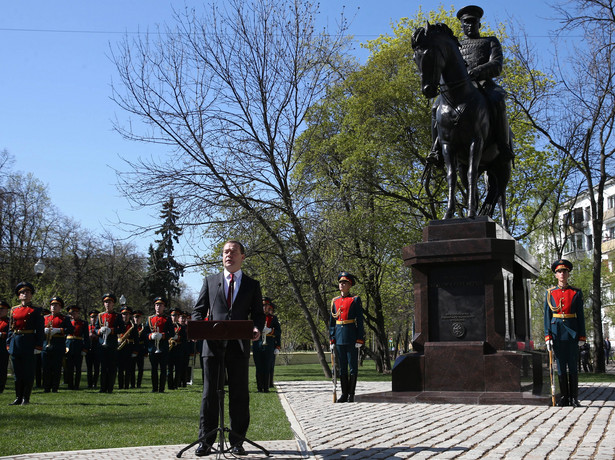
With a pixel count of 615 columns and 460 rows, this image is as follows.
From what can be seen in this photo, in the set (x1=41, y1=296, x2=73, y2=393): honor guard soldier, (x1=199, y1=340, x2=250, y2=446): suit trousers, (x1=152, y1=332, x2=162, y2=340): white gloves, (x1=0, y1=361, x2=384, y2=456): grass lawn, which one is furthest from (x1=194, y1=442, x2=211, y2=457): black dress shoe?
(x1=41, y1=296, x2=73, y2=393): honor guard soldier

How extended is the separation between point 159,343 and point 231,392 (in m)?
11.0

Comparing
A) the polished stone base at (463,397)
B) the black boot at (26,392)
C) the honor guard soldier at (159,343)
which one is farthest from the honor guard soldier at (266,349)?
the polished stone base at (463,397)

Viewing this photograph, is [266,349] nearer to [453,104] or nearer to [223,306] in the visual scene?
[453,104]

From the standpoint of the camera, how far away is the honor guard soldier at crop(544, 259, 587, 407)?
1040 centimetres

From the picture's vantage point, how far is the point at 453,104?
38.6 feet

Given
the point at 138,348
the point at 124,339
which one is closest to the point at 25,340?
the point at 124,339

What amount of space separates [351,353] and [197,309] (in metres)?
5.78

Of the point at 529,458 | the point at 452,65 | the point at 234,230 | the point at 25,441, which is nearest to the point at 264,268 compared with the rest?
the point at 234,230

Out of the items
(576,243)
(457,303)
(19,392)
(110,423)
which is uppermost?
(576,243)

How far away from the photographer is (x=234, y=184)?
20.4 meters

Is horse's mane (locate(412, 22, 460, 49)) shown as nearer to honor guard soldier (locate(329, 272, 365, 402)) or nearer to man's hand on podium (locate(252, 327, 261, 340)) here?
honor guard soldier (locate(329, 272, 365, 402))

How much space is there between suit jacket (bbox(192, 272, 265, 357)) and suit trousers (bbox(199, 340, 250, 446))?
3.2 inches

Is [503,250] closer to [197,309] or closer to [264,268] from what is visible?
[197,309]

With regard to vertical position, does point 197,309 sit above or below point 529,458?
above
